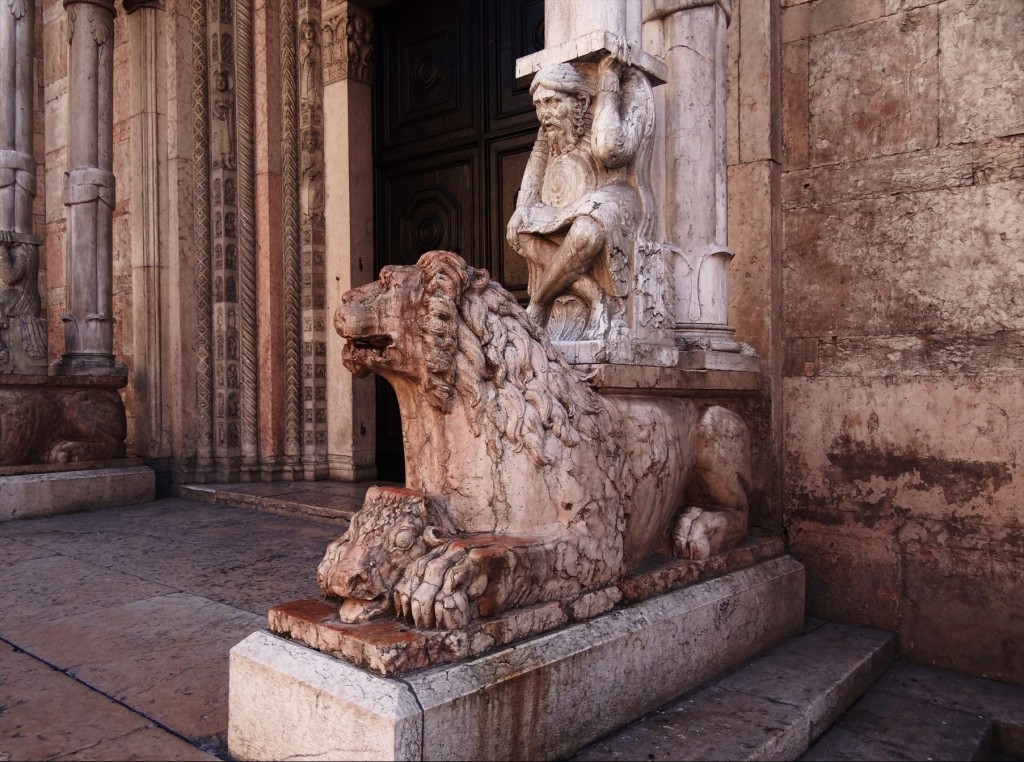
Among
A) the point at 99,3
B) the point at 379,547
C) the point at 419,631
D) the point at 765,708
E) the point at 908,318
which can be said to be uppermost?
the point at 99,3

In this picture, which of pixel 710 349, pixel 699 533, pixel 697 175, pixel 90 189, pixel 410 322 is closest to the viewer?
pixel 410 322

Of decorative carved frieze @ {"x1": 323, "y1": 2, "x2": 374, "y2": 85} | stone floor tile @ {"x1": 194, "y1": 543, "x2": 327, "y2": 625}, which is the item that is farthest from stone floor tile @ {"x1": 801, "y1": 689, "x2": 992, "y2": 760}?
decorative carved frieze @ {"x1": 323, "y1": 2, "x2": 374, "y2": 85}

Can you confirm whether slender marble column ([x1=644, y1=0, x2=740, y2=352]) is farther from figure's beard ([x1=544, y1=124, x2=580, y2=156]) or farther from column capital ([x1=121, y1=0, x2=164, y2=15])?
column capital ([x1=121, y1=0, x2=164, y2=15])

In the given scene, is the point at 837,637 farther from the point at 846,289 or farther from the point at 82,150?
the point at 82,150

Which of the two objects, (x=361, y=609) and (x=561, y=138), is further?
(x=561, y=138)

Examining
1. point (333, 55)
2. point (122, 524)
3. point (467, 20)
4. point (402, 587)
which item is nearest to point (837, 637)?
point (402, 587)

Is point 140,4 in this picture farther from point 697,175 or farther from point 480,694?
point 480,694

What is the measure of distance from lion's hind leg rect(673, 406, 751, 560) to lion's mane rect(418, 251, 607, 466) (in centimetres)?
86

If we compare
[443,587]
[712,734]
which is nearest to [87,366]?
[443,587]

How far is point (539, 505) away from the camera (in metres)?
2.27

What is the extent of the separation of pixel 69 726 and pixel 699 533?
206 centimetres

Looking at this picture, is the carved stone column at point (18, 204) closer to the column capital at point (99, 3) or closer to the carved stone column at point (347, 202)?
the column capital at point (99, 3)

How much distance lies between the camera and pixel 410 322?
2195 millimetres

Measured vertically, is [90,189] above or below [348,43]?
below
